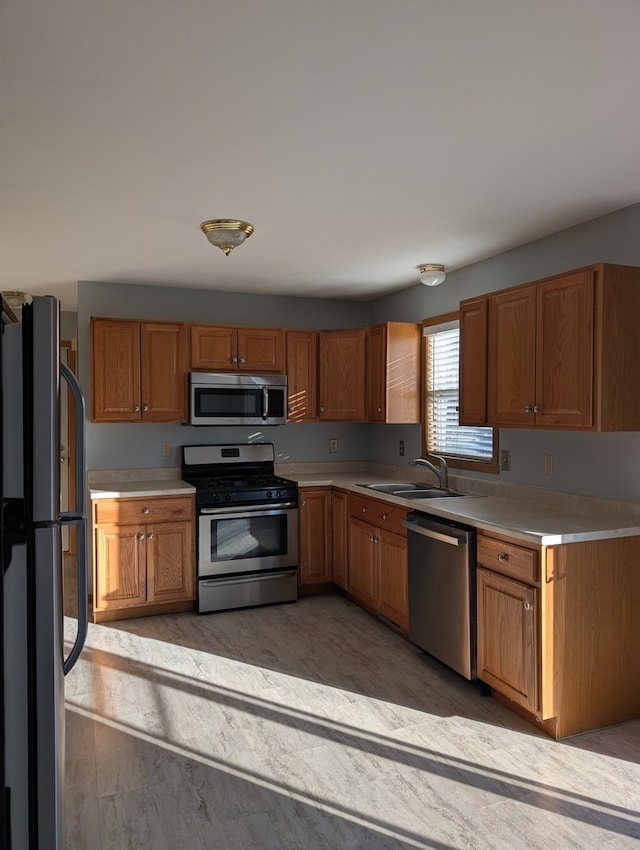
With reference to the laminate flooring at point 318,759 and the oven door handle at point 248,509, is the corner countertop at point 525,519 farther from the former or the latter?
the laminate flooring at point 318,759

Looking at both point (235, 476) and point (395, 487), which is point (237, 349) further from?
point (395, 487)

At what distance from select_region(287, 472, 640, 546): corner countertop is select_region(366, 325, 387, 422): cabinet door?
845mm

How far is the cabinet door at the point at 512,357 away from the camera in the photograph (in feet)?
10.3

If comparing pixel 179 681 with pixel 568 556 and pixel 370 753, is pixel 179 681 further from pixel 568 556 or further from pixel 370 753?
pixel 568 556

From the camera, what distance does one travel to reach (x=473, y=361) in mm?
3596

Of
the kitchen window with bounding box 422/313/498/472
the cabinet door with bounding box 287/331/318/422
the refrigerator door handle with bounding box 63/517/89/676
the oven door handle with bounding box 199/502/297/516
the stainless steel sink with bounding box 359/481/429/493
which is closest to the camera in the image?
the refrigerator door handle with bounding box 63/517/89/676

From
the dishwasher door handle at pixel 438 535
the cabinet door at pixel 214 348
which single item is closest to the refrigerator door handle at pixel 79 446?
the dishwasher door handle at pixel 438 535

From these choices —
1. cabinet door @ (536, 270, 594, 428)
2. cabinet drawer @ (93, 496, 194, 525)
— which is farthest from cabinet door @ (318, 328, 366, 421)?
cabinet door @ (536, 270, 594, 428)

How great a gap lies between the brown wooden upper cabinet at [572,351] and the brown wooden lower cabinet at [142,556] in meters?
2.35

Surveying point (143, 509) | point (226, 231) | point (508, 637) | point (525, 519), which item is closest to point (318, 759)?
point (508, 637)

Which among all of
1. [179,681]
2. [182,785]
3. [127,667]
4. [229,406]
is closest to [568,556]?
[182,785]

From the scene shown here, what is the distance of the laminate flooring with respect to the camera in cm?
215

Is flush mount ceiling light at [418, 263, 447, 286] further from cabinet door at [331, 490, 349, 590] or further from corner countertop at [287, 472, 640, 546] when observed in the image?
cabinet door at [331, 490, 349, 590]

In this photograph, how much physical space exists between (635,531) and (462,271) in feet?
7.10
